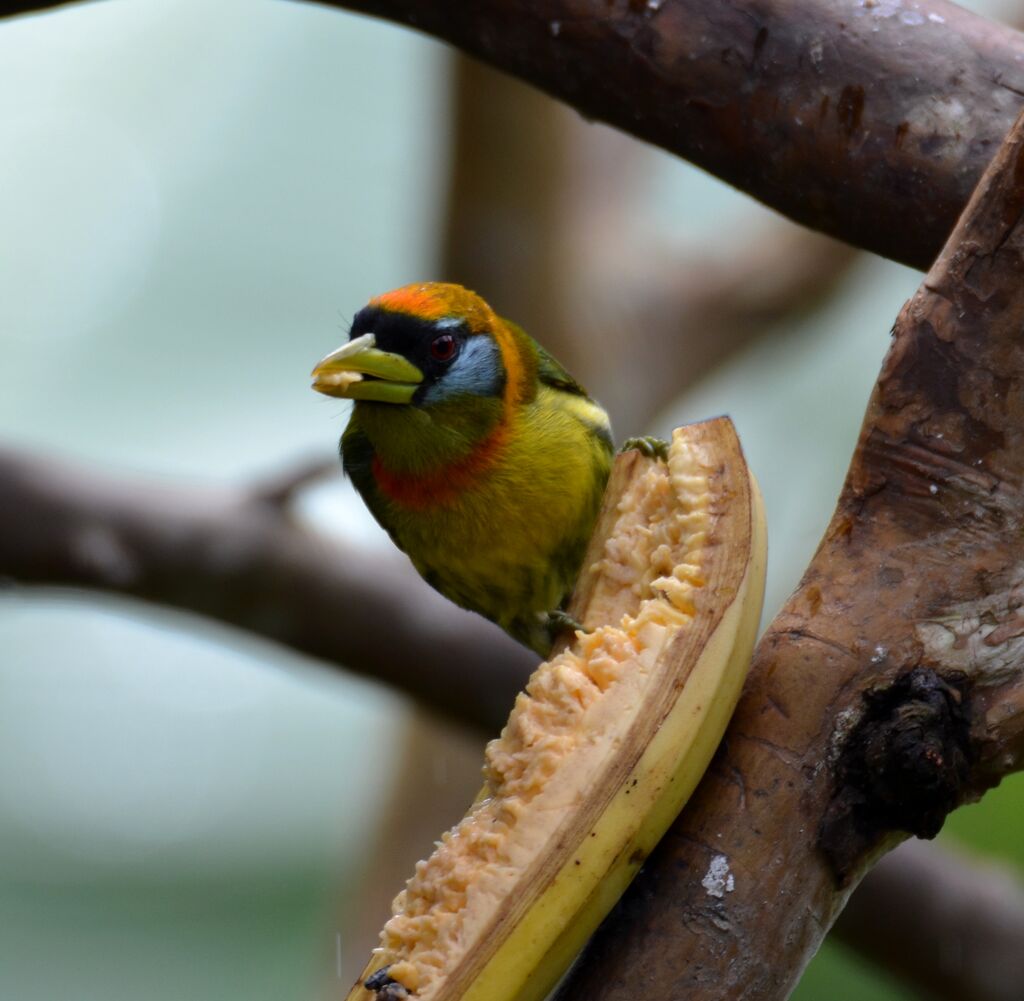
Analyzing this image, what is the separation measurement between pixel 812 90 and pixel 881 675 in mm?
852

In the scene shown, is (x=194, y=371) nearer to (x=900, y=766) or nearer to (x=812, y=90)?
(x=812, y=90)

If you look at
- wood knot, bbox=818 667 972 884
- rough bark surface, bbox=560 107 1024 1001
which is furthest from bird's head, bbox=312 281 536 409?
wood knot, bbox=818 667 972 884

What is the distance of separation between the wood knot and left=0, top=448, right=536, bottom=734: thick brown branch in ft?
6.81

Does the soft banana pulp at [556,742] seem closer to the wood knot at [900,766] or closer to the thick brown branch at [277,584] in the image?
the wood knot at [900,766]

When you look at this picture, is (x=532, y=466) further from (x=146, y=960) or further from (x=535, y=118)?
(x=146, y=960)

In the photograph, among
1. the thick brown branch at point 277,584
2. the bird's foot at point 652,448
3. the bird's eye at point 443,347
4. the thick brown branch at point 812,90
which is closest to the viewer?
the bird's foot at point 652,448

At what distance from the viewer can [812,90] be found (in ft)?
5.68

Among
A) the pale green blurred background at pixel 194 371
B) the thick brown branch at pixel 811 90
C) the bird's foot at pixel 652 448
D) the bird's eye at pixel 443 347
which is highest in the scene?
the thick brown branch at pixel 811 90

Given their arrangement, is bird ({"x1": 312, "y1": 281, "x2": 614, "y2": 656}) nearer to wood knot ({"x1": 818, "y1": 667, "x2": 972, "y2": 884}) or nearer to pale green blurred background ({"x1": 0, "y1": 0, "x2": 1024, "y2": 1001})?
wood knot ({"x1": 818, "y1": 667, "x2": 972, "y2": 884})

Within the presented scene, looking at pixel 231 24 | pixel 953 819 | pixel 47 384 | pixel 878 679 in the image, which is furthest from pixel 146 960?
pixel 878 679

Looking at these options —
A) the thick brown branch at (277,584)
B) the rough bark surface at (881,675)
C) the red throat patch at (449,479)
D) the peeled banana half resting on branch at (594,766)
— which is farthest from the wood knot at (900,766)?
the thick brown branch at (277,584)

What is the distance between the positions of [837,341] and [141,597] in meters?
4.00

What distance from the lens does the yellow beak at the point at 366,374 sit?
185 centimetres

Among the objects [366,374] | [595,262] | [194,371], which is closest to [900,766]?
[366,374]
